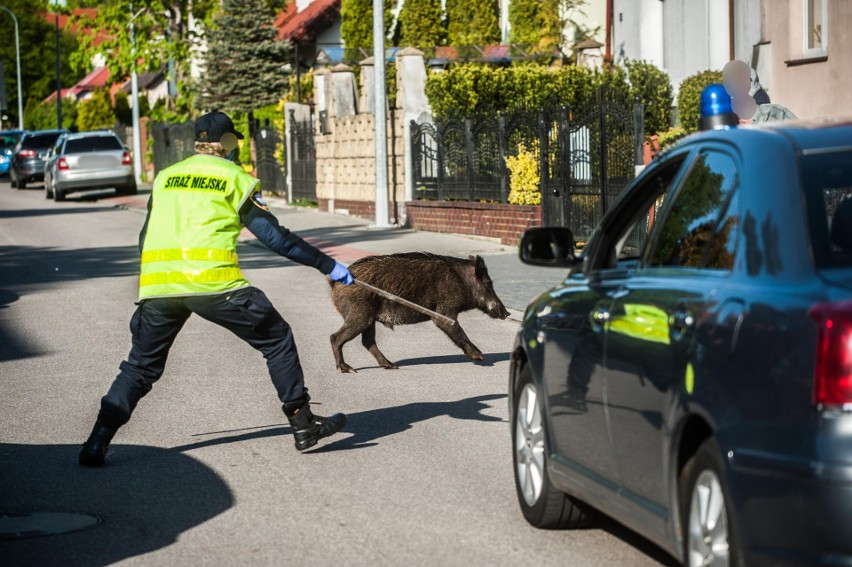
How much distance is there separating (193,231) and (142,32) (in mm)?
A: 44868

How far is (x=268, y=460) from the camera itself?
820 cm

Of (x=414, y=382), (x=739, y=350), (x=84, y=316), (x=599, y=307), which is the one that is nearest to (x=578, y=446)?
(x=599, y=307)

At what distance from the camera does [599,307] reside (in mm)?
5594

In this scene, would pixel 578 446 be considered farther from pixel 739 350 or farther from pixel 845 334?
pixel 845 334

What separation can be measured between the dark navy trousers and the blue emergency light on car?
256 centimetres

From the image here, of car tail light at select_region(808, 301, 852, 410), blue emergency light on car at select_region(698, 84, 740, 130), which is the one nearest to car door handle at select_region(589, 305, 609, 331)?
car tail light at select_region(808, 301, 852, 410)

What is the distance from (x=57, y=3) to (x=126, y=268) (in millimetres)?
34260

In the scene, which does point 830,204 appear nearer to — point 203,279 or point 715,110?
point 203,279

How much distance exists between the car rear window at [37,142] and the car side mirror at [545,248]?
4821cm

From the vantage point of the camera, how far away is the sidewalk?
56.5 ft

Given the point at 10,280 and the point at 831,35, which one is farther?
the point at 831,35

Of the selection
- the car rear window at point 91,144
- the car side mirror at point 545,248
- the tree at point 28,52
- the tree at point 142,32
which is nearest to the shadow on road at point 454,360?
the car side mirror at point 545,248

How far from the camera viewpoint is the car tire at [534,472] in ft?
20.7

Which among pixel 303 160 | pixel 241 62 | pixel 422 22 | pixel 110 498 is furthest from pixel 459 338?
pixel 241 62
